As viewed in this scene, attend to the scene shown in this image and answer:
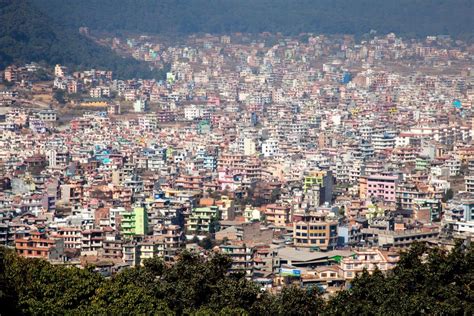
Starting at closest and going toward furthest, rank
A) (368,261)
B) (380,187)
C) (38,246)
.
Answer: (368,261) < (38,246) < (380,187)

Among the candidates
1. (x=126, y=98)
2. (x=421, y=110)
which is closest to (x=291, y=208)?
(x=421, y=110)

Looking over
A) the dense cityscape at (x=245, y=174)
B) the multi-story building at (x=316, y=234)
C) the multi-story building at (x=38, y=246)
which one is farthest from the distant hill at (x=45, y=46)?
the multi-story building at (x=316, y=234)

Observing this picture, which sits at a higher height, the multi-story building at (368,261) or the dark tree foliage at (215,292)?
the dark tree foliage at (215,292)

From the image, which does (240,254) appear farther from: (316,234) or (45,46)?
(45,46)

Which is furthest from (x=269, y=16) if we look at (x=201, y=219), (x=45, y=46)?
(x=201, y=219)

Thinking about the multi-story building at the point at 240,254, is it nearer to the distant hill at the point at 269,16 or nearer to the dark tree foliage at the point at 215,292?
the dark tree foliage at the point at 215,292

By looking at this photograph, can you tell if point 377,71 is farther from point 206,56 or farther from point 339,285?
point 339,285
